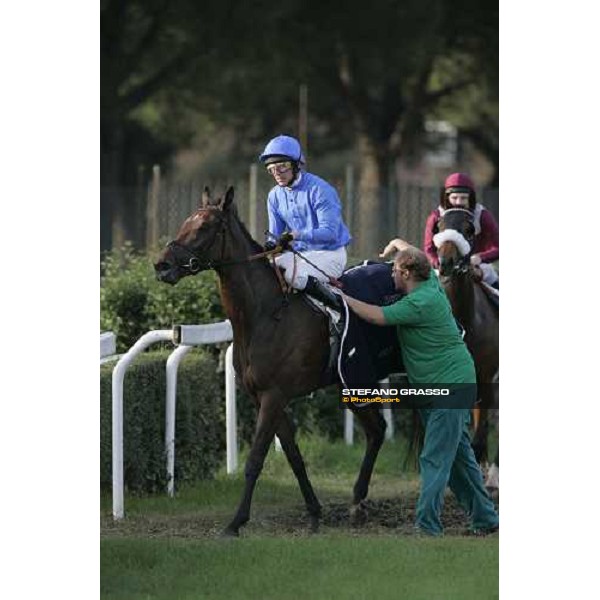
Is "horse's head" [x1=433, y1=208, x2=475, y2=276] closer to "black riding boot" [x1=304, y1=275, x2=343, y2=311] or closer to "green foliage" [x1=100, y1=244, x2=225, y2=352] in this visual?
"black riding boot" [x1=304, y1=275, x2=343, y2=311]

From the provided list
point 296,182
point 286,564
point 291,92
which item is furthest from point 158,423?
point 291,92

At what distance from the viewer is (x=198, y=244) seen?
8242mm

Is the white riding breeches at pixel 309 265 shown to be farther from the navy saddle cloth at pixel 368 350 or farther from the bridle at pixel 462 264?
the bridle at pixel 462 264

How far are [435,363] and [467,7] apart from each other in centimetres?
1578

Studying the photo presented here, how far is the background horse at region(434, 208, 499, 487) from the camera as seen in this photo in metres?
9.99

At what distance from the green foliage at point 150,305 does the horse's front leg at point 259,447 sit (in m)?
2.56

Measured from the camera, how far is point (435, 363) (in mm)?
8328

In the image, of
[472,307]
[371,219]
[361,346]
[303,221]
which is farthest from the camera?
[371,219]

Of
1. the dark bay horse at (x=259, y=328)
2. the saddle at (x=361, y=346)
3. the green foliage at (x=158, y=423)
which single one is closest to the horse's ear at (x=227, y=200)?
the dark bay horse at (x=259, y=328)

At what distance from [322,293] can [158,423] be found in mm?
1396

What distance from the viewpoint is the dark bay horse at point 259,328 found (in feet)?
27.3

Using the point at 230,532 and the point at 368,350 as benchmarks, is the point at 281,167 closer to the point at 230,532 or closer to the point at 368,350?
the point at 368,350
